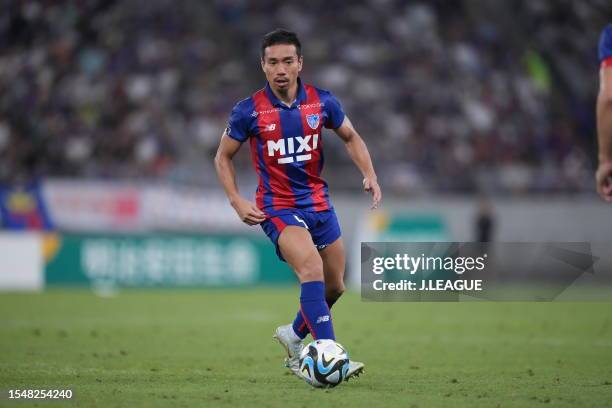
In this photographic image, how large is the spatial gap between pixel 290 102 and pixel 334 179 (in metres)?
15.8

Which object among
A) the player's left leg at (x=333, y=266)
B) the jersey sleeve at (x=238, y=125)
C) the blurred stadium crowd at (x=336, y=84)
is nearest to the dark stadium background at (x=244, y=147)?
the blurred stadium crowd at (x=336, y=84)

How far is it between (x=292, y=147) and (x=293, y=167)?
0.15 meters

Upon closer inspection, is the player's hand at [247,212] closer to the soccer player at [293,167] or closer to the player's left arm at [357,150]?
the soccer player at [293,167]

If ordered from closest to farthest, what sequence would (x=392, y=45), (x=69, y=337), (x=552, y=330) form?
(x=69, y=337) → (x=552, y=330) → (x=392, y=45)

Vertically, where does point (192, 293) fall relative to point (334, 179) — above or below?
below

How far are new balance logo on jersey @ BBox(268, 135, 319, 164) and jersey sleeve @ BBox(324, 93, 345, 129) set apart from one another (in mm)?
194

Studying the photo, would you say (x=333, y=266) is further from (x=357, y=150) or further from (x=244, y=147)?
(x=244, y=147)

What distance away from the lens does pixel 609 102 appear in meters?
5.98

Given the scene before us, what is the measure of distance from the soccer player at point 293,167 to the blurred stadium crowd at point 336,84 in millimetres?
14395

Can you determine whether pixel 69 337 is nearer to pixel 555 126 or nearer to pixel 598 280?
pixel 598 280

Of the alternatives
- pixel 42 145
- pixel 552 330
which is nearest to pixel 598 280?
pixel 552 330

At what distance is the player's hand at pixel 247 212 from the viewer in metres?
7.56

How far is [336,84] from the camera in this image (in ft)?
84.5

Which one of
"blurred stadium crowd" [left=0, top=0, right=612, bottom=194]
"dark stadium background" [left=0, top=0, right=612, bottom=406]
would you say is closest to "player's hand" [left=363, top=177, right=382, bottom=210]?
"dark stadium background" [left=0, top=0, right=612, bottom=406]
